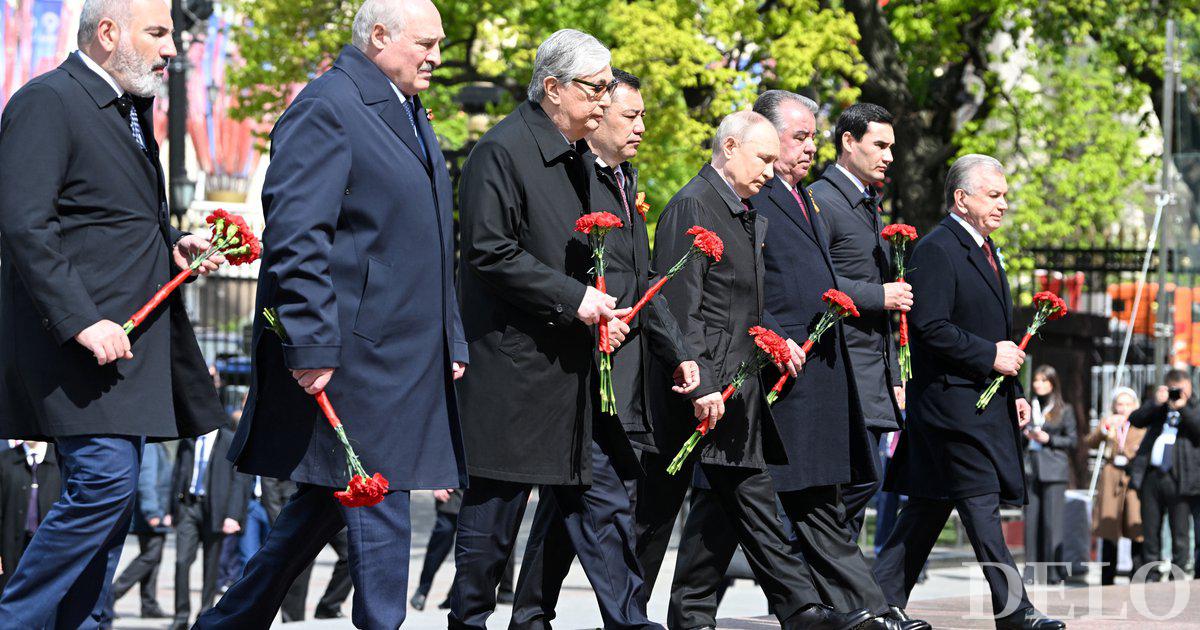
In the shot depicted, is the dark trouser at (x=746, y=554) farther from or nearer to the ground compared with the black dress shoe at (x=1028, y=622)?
farther from the ground

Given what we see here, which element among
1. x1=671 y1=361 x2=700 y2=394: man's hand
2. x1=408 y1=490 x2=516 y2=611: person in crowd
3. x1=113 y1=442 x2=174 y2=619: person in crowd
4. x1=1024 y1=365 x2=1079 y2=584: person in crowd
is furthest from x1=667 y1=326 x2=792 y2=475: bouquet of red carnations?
x1=1024 y1=365 x2=1079 y2=584: person in crowd

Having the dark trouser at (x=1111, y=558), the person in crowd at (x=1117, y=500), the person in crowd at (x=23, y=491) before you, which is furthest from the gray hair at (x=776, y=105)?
the person in crowd at (x=1117, y=500)

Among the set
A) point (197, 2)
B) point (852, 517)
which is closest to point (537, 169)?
point (852, 517)

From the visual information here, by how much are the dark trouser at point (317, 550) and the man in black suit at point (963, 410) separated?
3.20 meters

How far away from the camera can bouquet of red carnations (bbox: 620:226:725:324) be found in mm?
6141

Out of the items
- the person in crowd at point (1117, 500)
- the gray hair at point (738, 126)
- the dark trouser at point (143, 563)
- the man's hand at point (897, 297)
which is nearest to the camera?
the gray hair at point (738, 126)

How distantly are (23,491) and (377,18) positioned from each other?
6.83 meters

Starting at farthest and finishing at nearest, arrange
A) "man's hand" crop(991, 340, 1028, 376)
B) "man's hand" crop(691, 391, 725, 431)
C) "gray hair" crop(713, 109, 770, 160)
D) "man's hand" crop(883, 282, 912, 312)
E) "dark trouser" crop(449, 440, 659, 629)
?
"man's hand" crop(991, 340, 1028, 376)
"man's hand" crop(883, 282, 912, 312)
"gray hair" crop(713, 109, 770, 160)
"man's hand" crop(691, 391, 725, 431)
"dark trouser" crop(449, 440, 659, 629)

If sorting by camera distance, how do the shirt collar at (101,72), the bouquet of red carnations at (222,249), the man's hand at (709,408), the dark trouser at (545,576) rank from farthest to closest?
the man's hand at (709,408), the dark trouser at (545,576), the shirt collar at (101,72), the bouquet of red carnations at (222,249)

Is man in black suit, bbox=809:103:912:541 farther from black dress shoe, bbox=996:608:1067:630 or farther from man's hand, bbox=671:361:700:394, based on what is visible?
man's hand, bbox=671:361:700:394

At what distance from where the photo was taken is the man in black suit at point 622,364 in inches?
244

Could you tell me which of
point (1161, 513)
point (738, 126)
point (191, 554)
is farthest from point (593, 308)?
point (1161, 513)

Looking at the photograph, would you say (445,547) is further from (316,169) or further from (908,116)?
(908,116)

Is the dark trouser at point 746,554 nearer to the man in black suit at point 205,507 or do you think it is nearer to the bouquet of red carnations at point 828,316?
the bouquet of red carnations at point 828,316
